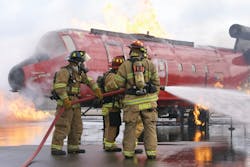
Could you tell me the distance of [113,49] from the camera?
15016 mm

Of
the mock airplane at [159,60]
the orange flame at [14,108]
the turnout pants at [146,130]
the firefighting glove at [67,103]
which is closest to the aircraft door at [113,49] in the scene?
the mock airplane at [159,60]

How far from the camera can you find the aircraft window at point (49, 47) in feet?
45.8

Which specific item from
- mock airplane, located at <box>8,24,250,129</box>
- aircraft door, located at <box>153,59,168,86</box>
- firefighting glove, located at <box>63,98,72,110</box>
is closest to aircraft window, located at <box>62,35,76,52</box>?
mock airplane, located at <box>8,24,250,129</box>

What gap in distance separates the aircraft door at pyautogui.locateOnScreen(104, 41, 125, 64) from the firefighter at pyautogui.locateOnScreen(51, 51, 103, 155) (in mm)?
6415

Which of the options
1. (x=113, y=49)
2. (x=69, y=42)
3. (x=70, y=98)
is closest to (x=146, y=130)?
(x=70, y=98)

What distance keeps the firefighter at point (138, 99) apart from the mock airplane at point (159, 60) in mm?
6631

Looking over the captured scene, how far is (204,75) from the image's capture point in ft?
58.5

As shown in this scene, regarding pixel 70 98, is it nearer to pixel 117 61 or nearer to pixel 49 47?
pixel 117 61

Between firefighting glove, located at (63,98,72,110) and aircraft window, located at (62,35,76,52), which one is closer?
firefighting glove, located at (63,98,72,110)

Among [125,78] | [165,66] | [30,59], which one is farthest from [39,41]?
[125,78]

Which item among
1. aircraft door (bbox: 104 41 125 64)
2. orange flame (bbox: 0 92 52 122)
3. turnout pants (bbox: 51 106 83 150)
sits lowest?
orange flame (bbox: 0 92 52 122)

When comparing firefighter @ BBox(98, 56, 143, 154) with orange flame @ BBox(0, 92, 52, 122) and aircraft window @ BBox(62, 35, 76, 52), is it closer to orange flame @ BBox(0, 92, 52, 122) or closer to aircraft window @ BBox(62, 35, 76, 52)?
aircraft window @ BBox(62, 35, 76, 52)

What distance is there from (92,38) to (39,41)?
5.79 ft

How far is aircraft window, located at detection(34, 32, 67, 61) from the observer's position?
45.8 ft
